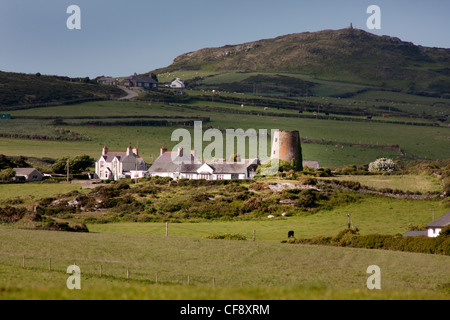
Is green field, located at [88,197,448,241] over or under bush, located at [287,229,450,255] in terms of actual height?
under

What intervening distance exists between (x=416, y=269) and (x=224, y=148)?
91954 mm

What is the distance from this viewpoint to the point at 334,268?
128ft

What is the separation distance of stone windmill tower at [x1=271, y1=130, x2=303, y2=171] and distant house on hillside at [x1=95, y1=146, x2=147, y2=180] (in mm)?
22762

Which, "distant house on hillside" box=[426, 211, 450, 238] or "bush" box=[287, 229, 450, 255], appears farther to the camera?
"distant house on hillside" box=[426, 211, 450, 238]

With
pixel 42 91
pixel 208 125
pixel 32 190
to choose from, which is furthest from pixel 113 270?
pixel 42 91

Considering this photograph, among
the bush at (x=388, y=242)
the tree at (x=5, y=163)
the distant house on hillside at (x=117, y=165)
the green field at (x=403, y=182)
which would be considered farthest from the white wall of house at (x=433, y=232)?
the tree at (x=5, y=163)

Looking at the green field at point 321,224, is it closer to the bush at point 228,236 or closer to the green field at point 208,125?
the bush at point 228,236

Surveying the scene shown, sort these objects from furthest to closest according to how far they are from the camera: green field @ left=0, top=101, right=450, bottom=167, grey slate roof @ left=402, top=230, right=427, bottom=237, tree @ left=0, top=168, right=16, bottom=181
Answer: green field @ left=0, top=101, right=450, bottom=167 → tree @ left=0, top=168, right=16, bottom=181 → grey slate roof @ left=402, top=230, right=427, bottom=237

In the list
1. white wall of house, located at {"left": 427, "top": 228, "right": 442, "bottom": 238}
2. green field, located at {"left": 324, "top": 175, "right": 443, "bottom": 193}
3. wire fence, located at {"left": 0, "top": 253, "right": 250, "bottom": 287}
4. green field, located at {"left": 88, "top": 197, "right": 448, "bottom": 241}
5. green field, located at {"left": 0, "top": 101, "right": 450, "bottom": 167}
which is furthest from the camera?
green field, located at {"left": 0, "top": 101, "right": 450, "bottom": 167}

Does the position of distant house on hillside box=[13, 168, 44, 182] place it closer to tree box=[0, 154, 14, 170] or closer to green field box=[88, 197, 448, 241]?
tree box=[0, 154, 14, 170]

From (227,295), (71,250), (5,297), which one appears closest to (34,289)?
(5,297)

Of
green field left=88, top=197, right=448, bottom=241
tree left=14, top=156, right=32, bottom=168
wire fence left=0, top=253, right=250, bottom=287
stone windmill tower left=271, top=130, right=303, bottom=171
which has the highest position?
stone windmill tower left=271, top=130, right=303, bottom=171

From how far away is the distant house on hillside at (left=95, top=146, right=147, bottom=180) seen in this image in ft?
331

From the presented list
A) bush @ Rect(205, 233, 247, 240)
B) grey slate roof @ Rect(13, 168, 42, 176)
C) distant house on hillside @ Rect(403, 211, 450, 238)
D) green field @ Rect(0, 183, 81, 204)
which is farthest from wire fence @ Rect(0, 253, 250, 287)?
grey slate roof @ Rect(13, 168, 42, 176)
